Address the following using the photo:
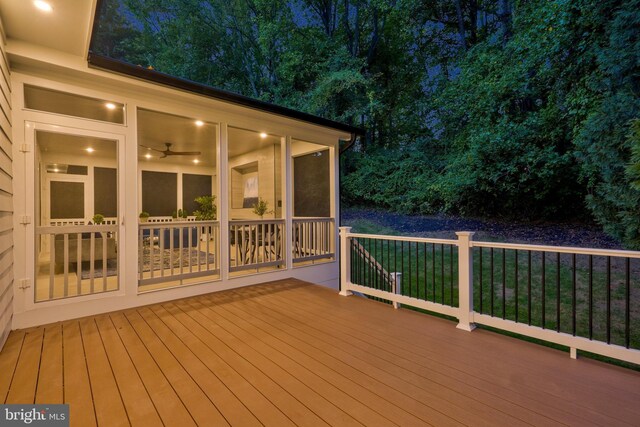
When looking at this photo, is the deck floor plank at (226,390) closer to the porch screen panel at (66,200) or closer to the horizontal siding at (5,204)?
the horizontal siding at (5,204)

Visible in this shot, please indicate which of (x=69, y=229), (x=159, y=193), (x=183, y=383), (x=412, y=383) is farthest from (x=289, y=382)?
(x=159, y=193)

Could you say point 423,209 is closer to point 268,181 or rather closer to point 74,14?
point 268,181

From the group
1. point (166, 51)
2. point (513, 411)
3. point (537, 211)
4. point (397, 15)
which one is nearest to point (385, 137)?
point (397, 15)

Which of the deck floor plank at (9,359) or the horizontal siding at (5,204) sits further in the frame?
the horizontal siding at (5,204)

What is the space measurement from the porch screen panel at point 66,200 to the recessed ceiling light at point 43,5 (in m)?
6.61

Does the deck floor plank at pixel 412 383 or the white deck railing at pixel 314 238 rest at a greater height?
the white deck railing at pixel 314 238

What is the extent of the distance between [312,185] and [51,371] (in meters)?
5.15

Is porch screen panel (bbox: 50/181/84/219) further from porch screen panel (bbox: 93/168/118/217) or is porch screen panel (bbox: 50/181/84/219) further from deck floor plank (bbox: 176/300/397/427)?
deck floor plank (bbox: 176/300/397/427)

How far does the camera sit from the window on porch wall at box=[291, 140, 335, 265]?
18.4 ft

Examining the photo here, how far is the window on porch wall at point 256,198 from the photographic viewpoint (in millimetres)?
4957

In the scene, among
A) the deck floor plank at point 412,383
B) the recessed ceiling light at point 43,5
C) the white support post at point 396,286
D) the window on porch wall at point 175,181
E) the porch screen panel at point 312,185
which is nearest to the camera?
the deck floor plank at point 412,383

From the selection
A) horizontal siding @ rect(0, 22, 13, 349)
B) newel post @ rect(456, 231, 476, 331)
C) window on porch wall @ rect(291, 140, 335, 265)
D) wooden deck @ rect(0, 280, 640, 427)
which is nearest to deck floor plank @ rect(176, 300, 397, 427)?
wooden deck @ rect(0, 280, 640, 427)

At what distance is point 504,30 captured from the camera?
26.2 ft

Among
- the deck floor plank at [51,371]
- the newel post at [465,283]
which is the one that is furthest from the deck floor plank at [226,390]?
the newel post at [465,283]
